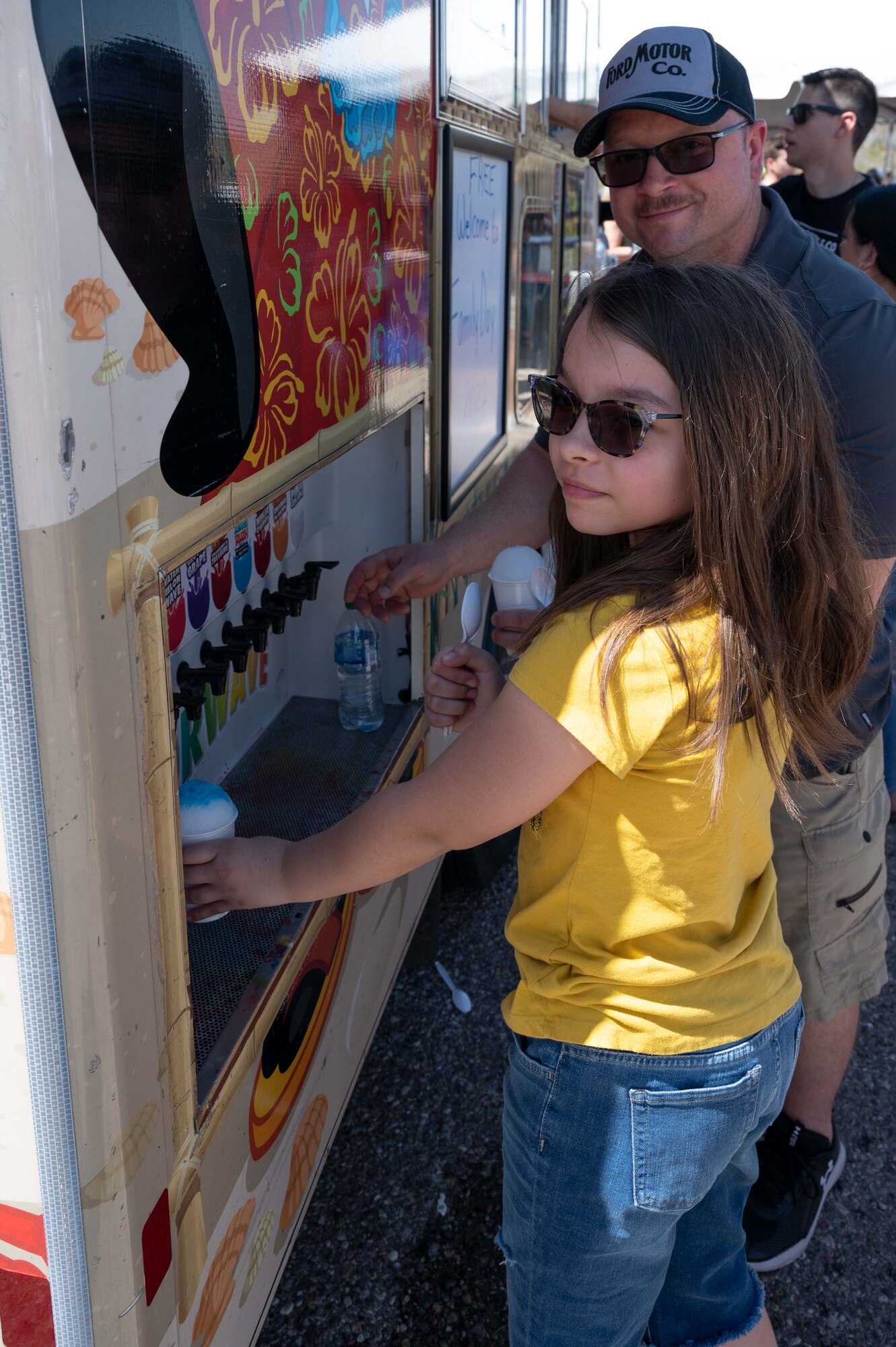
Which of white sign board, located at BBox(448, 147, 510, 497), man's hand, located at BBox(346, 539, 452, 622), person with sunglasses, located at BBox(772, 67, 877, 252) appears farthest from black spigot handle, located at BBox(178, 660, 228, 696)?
person with sunglasses, located at BBox(772, 67, 877, 252)

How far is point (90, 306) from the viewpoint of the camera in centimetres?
86

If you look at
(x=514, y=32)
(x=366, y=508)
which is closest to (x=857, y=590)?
(x=366, y=508)

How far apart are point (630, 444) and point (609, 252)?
28.5ft

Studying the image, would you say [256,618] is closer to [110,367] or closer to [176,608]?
[176,608]

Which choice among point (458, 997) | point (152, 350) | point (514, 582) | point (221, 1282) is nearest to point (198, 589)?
point (514, 582)

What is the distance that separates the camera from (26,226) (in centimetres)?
77

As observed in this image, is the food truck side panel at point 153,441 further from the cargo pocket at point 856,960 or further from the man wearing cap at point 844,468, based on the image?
the cargo pocket at point 856,960

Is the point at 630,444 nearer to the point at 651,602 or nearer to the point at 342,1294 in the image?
the point at 651,602

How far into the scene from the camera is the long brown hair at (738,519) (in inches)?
45.7

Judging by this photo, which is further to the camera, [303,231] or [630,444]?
[303,231]

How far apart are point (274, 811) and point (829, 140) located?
3640 millimetres

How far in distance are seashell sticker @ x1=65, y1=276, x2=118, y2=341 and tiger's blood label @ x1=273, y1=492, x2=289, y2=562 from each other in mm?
1174

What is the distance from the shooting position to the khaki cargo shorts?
2.09 metres

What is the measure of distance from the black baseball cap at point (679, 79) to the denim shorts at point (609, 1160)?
1.58 m
